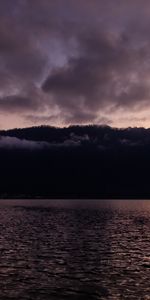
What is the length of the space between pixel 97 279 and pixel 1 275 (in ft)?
31.9

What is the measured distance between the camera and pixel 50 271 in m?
47.0

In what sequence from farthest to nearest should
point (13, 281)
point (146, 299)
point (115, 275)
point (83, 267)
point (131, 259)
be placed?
1. point (131, 259)
2. point (83, 267)
3. point (115, 275)
4. point (13, 281)
5. point (146, 299)

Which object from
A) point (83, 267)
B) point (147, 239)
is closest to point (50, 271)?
point (83, 267)

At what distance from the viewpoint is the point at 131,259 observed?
56.0 metres

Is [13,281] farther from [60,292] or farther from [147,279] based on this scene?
[147,279]

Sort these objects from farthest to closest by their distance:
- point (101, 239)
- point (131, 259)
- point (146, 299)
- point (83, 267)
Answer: point (101, 239) → point (131, 259) → point (83, 267) → point (146, 299)

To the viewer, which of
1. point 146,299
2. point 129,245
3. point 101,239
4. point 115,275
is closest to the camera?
point 146,299

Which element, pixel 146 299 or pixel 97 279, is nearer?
pixel 146 299

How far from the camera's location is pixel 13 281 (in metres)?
41.6

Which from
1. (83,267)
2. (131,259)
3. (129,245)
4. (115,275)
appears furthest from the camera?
(129,245)

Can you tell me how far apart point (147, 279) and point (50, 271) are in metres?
10.5

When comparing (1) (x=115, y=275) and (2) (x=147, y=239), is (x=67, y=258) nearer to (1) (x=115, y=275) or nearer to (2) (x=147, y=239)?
(1) (x=115, y=275)

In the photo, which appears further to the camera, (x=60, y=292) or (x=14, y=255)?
(x=14, y=255)

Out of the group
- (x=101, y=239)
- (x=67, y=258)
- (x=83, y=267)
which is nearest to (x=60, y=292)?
(x=83, y=267)
